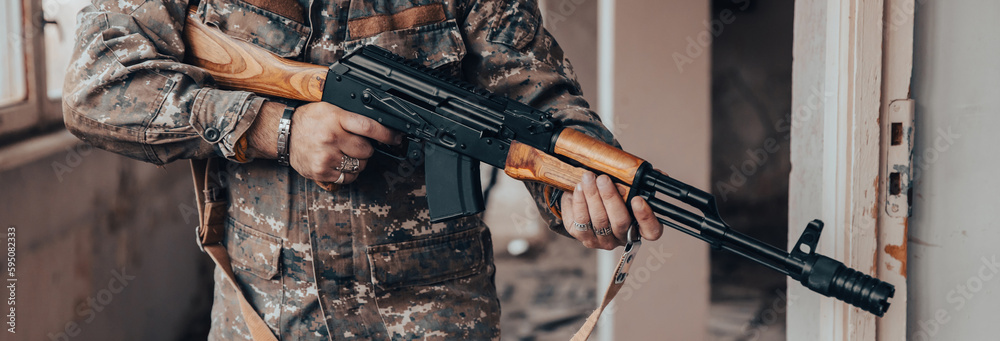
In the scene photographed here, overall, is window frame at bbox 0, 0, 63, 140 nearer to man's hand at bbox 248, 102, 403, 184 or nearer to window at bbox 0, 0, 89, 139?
window at bbox 0, 0, 89, 139

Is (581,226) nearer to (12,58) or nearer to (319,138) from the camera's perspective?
(319,138)

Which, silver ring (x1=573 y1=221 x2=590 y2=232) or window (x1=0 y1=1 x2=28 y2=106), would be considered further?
window (x1=0 y1=1 x2=28 y2=106)

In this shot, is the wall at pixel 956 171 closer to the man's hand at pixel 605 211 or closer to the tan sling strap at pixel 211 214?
the man's hand at pixel 605 211

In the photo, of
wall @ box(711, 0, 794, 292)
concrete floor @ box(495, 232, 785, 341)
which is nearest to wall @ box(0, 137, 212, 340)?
concrete floor @ box(495, 232, 785, 341)

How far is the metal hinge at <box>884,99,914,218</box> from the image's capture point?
42.7 inches

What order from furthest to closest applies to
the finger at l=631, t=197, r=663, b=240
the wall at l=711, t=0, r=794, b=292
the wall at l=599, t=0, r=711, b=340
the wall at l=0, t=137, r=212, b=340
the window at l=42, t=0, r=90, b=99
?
the wall at l=711, t=0, r=794, b=292
the wall at l=599, t=0, r=711, b=340
the window at l=42, t=0, r=90, b=99
the wall at l=0, t=137, r=212, b=340
the finger at l=631, t=197, r=663, b=240

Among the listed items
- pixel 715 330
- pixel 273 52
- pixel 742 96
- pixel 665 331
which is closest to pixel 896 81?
pixel 273 52

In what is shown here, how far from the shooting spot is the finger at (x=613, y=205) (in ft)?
3.09

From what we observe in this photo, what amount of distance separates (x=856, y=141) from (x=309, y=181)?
32.4 inches

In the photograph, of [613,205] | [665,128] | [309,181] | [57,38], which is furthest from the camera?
[665,128]

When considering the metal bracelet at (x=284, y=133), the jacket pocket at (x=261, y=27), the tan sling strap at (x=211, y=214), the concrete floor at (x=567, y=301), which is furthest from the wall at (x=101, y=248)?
the concrete floor at (x=567, y=301)

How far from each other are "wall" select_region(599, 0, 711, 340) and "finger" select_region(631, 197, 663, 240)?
1.34 m

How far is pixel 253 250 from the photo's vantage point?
42.3 inches

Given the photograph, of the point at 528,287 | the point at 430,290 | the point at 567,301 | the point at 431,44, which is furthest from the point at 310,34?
the point at 528,287
